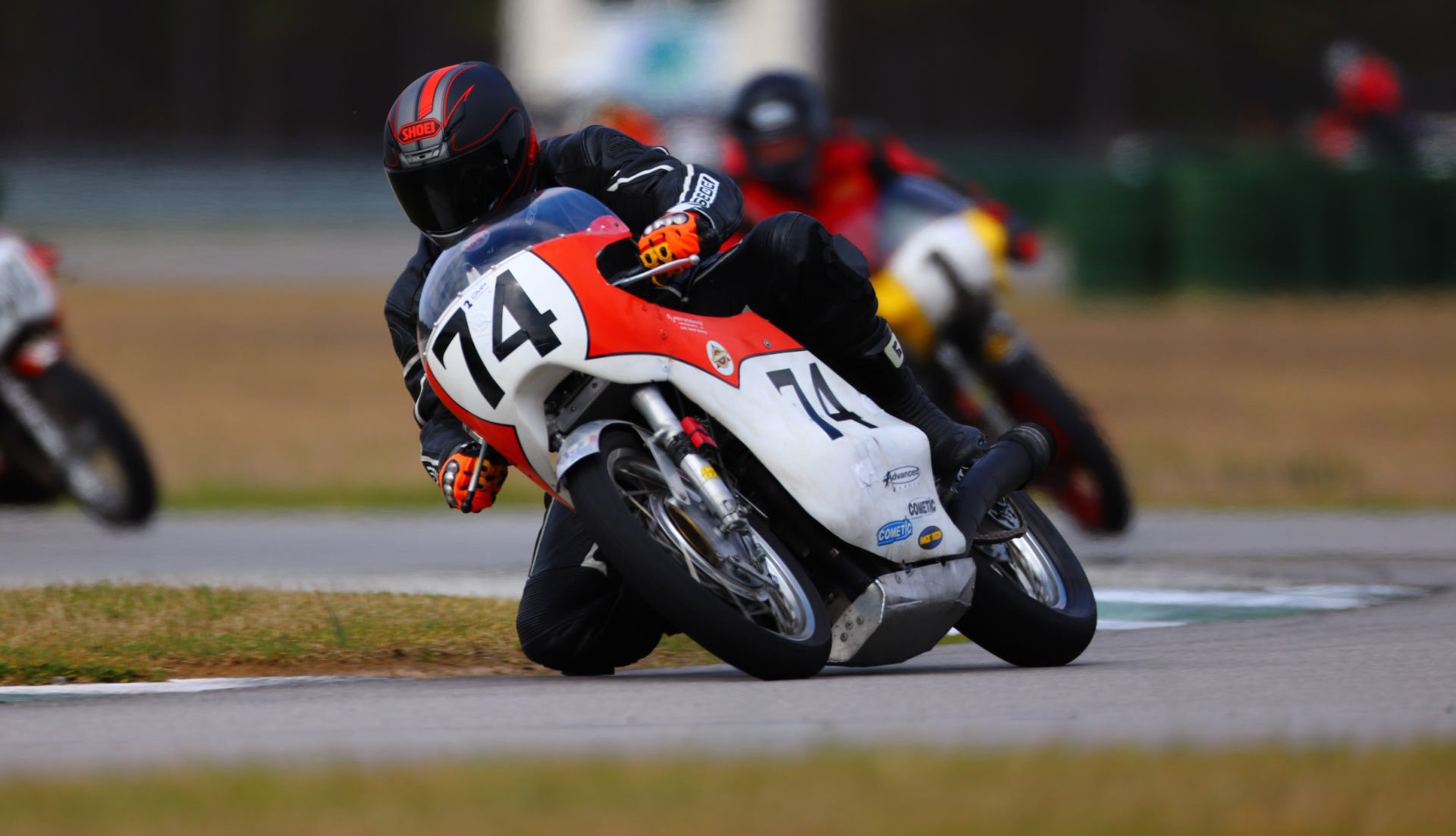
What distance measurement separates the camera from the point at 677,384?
4750 millimetres

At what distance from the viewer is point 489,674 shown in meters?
5.38

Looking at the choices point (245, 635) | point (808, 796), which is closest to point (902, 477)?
point (808, 796)

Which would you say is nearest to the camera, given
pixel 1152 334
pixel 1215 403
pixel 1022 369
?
pixel 1022 369

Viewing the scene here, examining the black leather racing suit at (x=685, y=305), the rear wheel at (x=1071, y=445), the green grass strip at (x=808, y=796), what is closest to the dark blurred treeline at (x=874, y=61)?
the rear wheel at (x=1071, y=445)

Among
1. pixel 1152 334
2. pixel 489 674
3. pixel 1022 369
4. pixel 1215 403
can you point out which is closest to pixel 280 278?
pixel 1152 334

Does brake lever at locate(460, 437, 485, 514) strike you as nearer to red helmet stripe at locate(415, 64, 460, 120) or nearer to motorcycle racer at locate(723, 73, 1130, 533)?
red helmet stripe at locate(415, 64, 460, 120)

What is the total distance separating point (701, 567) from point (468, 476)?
2.17ft

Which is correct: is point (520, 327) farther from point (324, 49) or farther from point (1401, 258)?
point (324, 49)

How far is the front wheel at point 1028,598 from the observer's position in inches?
199

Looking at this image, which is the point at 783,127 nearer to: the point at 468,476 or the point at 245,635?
the point at 245,635

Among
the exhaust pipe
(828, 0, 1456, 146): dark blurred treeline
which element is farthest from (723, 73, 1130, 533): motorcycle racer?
(828, 0, 1456, 146): dark blurred treeline

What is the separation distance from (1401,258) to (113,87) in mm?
42010

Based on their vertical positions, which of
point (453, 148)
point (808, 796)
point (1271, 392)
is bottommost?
point (1271, 392)

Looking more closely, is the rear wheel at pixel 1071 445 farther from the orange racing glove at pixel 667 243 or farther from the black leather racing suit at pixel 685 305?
the orange racing glove at pixel 667 243
